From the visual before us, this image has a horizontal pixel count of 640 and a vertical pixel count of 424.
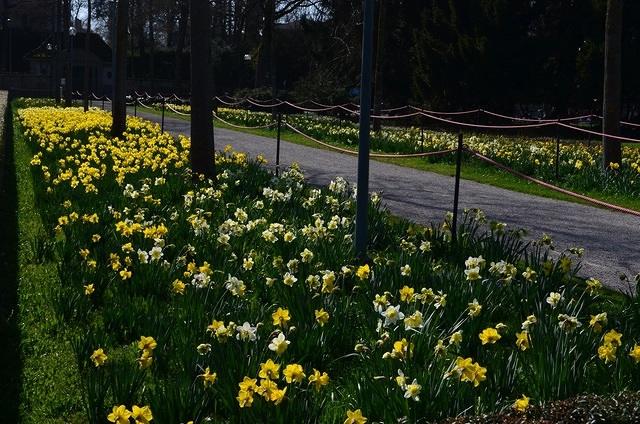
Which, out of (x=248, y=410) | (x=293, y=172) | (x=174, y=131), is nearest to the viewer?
(x=248, y=410)

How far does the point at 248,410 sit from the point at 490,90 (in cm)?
2700

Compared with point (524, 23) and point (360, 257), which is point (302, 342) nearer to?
point (360, 257)

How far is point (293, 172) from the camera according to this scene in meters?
10.2

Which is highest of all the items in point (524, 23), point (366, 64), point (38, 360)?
point (524, 23)

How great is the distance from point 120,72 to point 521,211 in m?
11.8

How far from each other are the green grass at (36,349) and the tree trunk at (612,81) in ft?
30.8

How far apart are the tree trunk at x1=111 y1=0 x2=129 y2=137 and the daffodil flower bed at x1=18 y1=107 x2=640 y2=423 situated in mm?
10909

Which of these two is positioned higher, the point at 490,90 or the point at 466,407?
the point at 490,90

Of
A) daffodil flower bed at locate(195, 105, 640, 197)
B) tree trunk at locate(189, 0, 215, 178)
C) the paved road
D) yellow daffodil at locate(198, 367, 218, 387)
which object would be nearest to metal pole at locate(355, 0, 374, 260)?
the paved road

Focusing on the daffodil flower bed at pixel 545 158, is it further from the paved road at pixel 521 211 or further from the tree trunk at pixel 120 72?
the tree trunk at pixel 120 72

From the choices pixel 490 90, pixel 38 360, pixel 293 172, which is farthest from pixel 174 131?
pixel 38 360

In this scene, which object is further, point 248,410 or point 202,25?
point 202,25

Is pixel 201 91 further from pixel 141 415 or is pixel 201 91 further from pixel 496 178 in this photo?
pixel 141 415

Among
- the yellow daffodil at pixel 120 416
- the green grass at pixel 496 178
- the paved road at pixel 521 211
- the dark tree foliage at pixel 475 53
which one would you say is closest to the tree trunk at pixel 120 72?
the paved road at pixel 521 211
